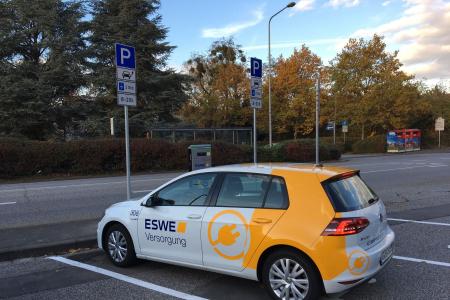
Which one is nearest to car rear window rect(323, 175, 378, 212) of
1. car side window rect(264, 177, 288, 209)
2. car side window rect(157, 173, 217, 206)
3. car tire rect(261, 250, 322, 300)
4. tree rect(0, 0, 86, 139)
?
car side window rect(264, 177, 288, 209)

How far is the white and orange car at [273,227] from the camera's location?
432cm

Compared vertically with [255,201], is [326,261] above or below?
below

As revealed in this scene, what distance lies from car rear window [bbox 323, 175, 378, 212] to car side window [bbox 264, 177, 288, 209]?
0.43 metres

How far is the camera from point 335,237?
4266 mm

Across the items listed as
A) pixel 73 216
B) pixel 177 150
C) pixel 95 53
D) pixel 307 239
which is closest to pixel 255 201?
pixel 307 239

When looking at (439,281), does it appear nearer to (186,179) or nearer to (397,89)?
(186,179)

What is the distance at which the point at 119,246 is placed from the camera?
5973 millimetres

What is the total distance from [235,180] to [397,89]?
41421 mm

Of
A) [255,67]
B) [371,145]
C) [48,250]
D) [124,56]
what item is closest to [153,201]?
[48,250]

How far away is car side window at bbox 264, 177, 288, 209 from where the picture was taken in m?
4.64

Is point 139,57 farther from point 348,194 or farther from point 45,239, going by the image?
point 348,194

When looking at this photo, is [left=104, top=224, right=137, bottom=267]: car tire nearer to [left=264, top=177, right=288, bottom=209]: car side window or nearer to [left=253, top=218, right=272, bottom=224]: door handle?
[left=253, top=218, right=272, bottom=224]: door handle

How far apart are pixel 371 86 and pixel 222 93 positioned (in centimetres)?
1666

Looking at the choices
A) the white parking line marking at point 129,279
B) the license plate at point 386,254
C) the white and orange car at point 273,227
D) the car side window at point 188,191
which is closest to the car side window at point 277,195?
the white and orange car at point 273,227
